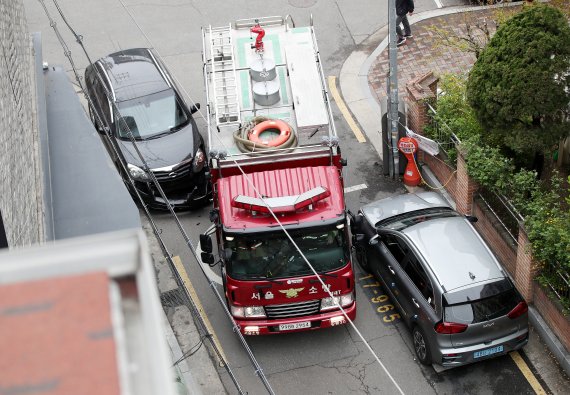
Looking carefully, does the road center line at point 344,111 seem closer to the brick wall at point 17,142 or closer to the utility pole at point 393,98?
the utility pole at point 393,98

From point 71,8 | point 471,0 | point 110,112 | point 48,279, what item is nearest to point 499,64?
point 110,112

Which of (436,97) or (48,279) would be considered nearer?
(48,279)

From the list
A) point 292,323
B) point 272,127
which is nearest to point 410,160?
point 272,127

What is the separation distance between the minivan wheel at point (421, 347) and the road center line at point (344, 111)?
20.2 feet

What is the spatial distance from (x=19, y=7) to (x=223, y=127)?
437cm

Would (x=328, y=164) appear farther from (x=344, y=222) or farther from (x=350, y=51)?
(x=350, y=51)

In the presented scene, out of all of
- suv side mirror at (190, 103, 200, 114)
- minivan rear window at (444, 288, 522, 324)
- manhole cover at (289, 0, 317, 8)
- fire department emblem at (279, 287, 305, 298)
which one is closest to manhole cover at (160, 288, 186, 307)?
fire department emblem at (279, 287, 305, 298)

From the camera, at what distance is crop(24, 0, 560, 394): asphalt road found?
1320cm

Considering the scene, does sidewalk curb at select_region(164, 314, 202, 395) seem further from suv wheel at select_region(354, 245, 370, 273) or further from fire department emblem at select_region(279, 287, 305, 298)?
suv wheel at select_region(354, 245, 370, 273)

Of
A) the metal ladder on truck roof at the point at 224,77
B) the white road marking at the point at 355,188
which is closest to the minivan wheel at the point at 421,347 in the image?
the white road marking at the point at 355,188

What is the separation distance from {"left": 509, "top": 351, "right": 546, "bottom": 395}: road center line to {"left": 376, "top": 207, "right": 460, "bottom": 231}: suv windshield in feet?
8.14

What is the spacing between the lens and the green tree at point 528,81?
1314cm

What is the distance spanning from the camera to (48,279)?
329 centimetres

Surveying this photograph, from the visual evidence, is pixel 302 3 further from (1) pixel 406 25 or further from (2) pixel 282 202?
(2) pixel 282 202
